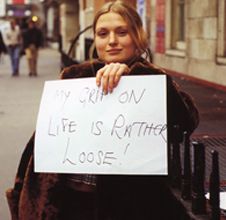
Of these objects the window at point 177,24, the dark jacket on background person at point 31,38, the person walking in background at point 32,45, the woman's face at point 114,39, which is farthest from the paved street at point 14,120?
the window at point 177,24

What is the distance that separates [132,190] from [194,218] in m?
0.26

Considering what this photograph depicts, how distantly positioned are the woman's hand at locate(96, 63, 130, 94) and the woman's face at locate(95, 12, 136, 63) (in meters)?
0.07

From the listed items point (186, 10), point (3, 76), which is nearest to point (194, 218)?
point (186, 10)

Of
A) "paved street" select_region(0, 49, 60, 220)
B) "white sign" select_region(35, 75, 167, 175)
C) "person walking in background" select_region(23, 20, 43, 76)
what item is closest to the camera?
"white sign" select_region(35, 75, 167, 175)

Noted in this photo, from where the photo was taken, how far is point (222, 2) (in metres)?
13.2

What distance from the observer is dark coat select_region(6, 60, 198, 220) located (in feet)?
7.92

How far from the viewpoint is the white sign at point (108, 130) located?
2.33 m

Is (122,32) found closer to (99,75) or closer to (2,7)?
(99,75)

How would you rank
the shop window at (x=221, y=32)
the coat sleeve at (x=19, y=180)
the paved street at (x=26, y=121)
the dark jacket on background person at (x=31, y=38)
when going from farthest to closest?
the dark jacket on background person at (x=31, y=38) → the shop window at (x=221, y=32) → the paved street at (x=26, y=121) → the coat sleeve at (x=19, y=180)

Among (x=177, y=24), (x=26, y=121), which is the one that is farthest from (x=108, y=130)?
(x=177, y=24)

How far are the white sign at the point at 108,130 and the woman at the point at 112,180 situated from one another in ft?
0.20

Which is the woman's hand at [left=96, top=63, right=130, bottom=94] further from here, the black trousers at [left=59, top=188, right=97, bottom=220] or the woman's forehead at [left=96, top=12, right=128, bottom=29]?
the black trousers at [left=59, top=188, right=97, bottom=220]

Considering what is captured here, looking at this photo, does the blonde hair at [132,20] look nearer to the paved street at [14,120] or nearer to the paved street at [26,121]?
the paved street at [26,121]

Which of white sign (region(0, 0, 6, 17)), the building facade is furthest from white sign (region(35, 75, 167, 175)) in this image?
white sign (region(0, 0, 6, 17))
